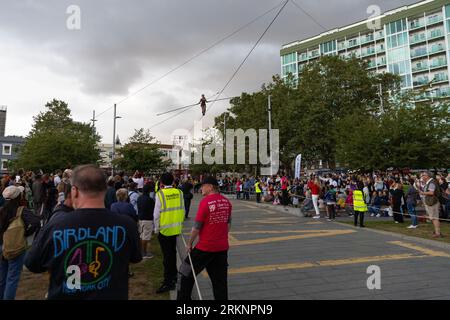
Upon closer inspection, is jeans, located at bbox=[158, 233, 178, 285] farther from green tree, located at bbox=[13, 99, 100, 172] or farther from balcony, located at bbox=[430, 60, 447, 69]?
balcony, located at bbox=[430, 60, 447, 69]

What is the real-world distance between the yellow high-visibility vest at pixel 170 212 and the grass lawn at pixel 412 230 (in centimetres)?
785

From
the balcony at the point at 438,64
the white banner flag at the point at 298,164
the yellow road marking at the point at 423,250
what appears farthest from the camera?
the balcony at the point at 438,64

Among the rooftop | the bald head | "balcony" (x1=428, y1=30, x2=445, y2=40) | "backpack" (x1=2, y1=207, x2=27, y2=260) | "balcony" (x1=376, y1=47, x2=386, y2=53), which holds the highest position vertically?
the rooftop

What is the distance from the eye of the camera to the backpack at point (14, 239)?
4289 mm

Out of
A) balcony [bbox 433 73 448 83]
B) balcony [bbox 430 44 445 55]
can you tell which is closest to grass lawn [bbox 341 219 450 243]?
balcony [bbox 433 73 448 83]

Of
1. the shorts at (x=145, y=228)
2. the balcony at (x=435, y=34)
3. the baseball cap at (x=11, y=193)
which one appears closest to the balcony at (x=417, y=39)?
the balcony at (x=435, y=34)

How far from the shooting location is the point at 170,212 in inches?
214

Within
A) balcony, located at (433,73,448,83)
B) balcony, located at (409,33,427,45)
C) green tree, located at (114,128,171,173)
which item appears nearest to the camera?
green tree, located at (114,128,171,173)

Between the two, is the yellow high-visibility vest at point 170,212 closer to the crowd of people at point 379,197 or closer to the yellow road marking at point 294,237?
the yellow road marking at point 294,237

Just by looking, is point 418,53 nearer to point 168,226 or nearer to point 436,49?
point 436,49

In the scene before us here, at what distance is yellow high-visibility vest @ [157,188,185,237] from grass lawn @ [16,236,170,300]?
966 mm

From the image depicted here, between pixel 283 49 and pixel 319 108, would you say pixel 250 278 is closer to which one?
pixel 319 108

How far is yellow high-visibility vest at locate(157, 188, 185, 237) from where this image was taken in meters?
5.39

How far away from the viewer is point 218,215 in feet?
13.6
